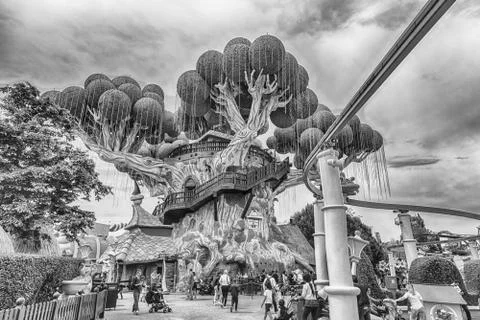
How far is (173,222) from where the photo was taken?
89.8ft

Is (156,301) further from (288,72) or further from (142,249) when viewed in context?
(288,72)

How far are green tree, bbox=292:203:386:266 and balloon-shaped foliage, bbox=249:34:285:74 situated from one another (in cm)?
2121

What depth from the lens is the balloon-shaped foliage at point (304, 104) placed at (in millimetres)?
26744

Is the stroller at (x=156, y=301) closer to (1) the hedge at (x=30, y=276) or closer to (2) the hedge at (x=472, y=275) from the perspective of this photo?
(1) the hedge at (x=30, y=276)

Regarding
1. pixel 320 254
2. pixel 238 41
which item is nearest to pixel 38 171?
pixel 320 254

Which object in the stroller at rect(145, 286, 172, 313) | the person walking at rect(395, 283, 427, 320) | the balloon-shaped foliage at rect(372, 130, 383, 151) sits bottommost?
the stroller at rect(145, 286, 172, 313)

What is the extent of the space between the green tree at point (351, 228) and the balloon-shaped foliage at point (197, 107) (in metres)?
19.5

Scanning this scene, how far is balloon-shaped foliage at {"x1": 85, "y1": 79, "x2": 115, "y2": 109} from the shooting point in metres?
26.4

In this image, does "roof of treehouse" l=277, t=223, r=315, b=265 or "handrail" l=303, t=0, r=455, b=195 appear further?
"roof of treehouse" l=277, t=223, r=315, b=265

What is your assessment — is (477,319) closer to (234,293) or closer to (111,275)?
(234,293)

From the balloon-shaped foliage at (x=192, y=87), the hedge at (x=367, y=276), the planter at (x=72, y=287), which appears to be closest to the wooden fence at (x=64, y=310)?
the planter at (x=72, y=287)

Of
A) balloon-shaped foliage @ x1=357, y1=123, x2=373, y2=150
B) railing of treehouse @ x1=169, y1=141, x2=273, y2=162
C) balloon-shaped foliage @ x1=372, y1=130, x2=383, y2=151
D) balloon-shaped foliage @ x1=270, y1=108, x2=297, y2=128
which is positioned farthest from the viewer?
balloon-shaped foliage @ x1=357, y1=123, x2=373, y2=150

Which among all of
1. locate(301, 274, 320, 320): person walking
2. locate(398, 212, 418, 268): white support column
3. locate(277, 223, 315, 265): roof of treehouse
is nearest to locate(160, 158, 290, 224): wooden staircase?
locate(277, 223, 315, 265): roof of treehouse

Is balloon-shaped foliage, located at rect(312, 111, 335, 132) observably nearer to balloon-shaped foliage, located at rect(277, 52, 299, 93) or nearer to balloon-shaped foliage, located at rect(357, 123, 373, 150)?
balloon-shaped foliage, located at rect(357, 123, 373, 150)
